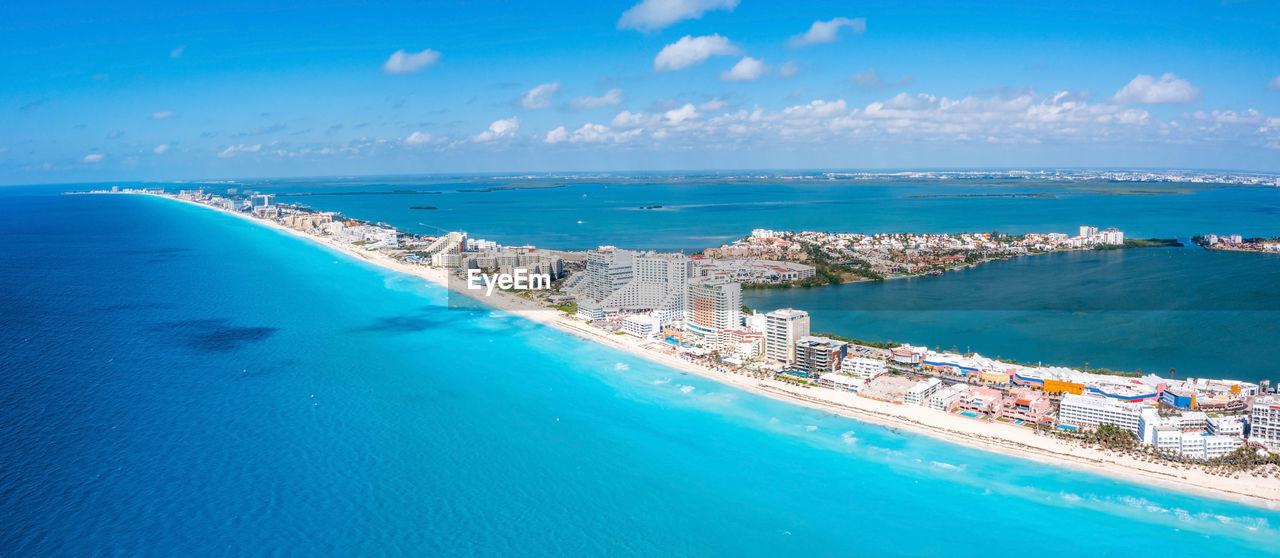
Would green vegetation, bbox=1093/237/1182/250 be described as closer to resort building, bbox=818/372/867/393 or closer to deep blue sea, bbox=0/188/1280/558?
resort building, bbox=818/372/867/393

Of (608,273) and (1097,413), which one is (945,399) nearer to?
(1097,413)

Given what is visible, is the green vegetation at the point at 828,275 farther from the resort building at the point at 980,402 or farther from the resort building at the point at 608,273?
the resort building at the point at 980,402

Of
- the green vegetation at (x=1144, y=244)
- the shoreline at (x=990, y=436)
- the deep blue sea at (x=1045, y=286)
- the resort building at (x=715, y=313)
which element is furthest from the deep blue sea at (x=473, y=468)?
the green vegetation at (x=1144, y=244)

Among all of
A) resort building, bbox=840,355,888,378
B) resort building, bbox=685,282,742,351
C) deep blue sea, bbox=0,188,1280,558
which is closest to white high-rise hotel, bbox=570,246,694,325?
resort building, bbox=685,282,742,351

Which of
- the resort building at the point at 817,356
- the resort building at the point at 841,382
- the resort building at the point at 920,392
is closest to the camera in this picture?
the resort building at the point at 920,392

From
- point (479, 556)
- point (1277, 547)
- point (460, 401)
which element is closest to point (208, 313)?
point (460, 401)

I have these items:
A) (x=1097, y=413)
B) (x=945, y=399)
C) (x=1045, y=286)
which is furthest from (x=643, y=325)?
(x=1045, y=286)
